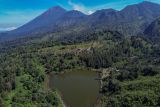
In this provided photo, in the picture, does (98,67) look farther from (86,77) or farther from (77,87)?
(77,87)

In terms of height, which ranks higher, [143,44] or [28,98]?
[143,44]

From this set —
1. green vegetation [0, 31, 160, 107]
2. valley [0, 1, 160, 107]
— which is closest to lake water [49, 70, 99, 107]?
valley [0, 1, 160, 107]

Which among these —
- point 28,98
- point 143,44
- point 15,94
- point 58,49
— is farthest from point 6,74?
point 143,44

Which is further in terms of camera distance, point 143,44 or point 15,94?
point 143,44

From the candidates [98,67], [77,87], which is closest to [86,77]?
[77,87]

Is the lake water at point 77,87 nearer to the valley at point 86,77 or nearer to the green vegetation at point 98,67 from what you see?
the valley at point 86,77

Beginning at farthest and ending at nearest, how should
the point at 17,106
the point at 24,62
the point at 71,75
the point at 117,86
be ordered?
the point at 24,62, the point at 71,75, the point at 117,86, the point at 17,106

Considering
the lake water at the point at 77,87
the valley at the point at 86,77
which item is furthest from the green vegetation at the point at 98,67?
the lake water at the point at 77,87

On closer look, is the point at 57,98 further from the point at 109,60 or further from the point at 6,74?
the point at 109,60
